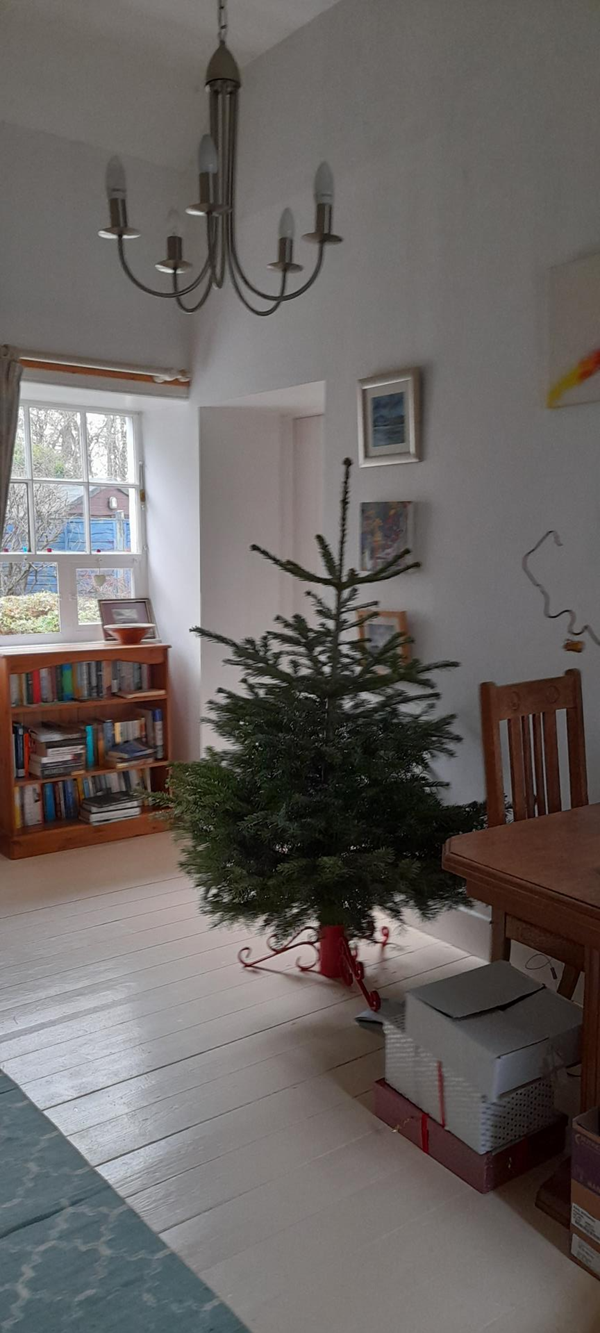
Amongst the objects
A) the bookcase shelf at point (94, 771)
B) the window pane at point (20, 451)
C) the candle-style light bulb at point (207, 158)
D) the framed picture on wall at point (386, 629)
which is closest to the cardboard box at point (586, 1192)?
the framed picture on wall at point (386, 629)

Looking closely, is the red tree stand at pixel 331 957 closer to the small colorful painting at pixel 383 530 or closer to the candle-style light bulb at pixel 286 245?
the small colorful painting at pixel 383 530

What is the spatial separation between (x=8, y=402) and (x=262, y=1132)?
2.69 m

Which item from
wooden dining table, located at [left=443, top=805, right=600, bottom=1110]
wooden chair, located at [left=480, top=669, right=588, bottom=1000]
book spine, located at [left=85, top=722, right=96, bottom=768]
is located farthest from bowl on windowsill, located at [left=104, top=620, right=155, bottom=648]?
wooden dining table, located at [left=443, top=805, right=600, bottom=1110]

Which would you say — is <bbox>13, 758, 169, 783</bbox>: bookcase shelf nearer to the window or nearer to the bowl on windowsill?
the bowl on windowsill

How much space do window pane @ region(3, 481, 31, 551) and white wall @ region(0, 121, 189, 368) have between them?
0.61m

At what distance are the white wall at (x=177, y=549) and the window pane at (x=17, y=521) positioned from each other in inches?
23.5

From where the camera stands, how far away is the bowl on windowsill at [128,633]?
4117 mm

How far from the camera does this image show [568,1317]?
156 centimetres

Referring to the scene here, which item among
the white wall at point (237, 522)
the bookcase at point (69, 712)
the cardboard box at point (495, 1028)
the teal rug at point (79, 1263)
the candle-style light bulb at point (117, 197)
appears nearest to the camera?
the teal rug at point (79, 1263)

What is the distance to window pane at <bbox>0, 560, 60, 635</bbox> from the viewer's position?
4.01 meters

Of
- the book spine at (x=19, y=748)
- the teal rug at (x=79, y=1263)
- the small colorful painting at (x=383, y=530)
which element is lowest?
the teal rug at (x=79, y=1263)

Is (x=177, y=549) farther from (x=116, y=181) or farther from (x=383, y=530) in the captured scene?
(x=116, y=181)

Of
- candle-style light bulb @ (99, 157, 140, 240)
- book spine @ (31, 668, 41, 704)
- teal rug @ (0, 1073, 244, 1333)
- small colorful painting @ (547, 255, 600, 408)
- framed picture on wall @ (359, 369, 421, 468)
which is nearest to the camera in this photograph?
teal rug @ (0, 1073, 244, 1333)

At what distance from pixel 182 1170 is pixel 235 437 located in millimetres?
3006
